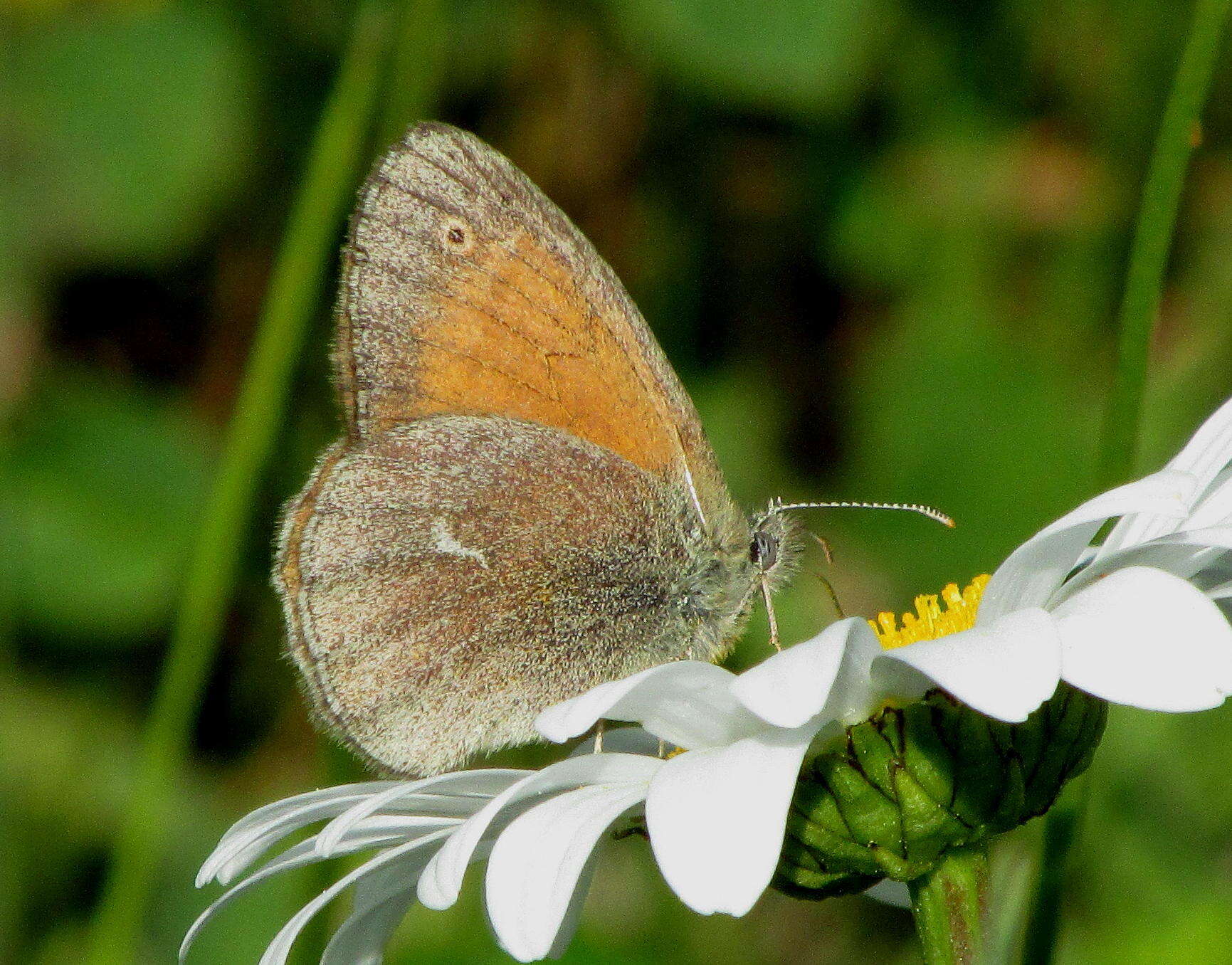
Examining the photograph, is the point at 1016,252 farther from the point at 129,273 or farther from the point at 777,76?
the point at 129,273

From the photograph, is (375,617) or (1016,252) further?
(1016,252)

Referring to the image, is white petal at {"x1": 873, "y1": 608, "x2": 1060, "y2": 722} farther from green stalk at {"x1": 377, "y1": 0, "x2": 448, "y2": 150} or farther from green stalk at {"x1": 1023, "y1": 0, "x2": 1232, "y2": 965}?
green stalk at {"x1": 377, "y1": 0, "x2": 448, "y2": 150}

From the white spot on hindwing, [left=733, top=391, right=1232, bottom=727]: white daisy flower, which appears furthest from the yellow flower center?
the white spot on hindwing

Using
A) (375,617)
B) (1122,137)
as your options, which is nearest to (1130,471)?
(375,617)

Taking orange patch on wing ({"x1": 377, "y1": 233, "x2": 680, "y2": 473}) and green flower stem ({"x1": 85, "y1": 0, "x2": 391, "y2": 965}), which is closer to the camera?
orange patch on wing ({"x1": 377, "y1": 233, "x2": 680, "y2": 473})

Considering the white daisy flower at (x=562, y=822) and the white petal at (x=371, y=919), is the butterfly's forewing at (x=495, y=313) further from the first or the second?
the white petal at (x=371, y=919)

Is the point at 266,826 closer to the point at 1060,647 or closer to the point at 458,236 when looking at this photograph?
the point at 1060,647
